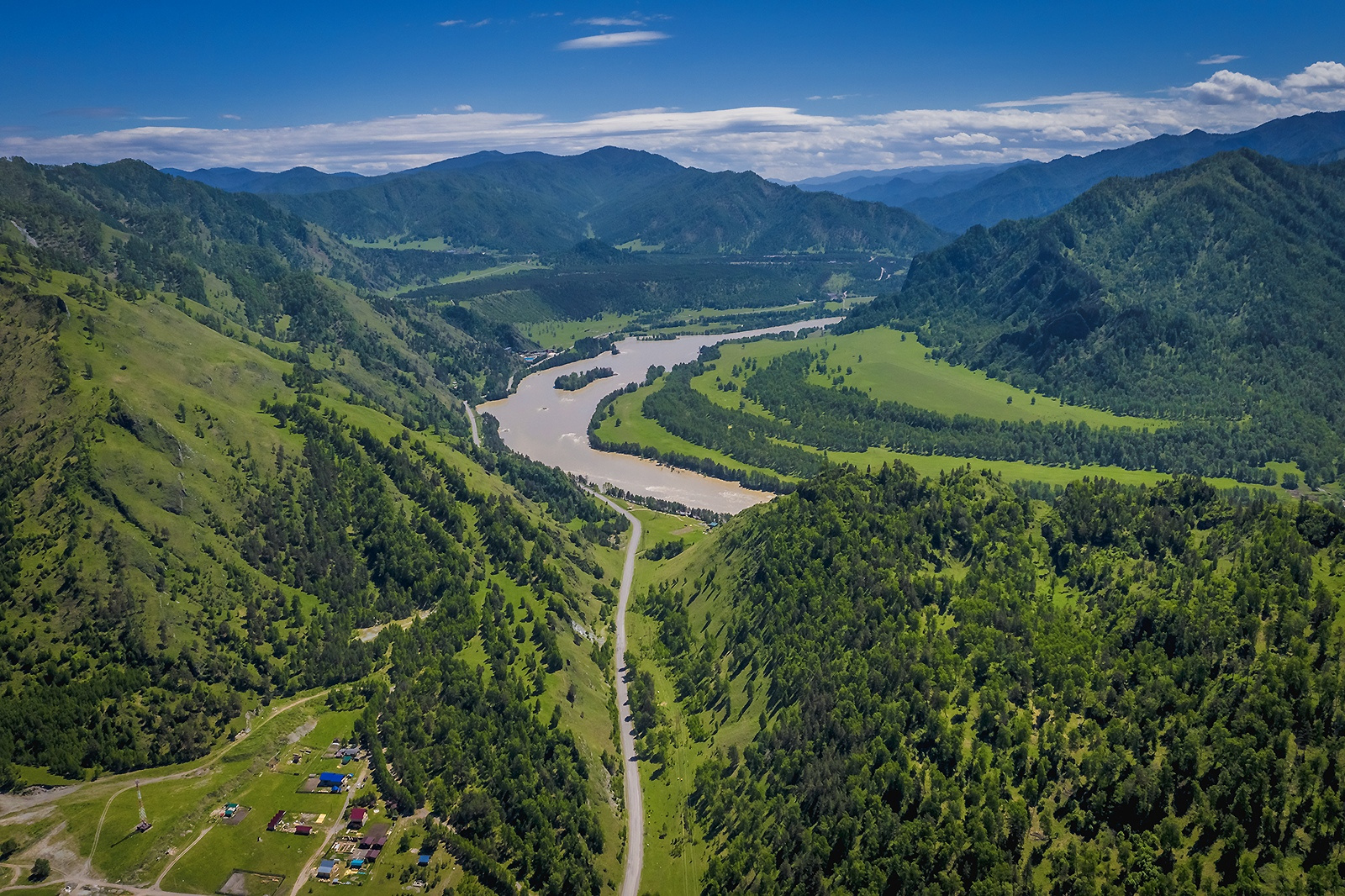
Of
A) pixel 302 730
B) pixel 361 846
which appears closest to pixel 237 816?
pixel 361 846

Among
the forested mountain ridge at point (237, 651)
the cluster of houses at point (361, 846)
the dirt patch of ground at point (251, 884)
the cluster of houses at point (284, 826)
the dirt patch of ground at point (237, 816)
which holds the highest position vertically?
the forested mountain ridge at point (237, 651)

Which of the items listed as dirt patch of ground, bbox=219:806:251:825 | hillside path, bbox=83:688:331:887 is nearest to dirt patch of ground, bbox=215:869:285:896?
hillside path, bbox=83:688:331:887

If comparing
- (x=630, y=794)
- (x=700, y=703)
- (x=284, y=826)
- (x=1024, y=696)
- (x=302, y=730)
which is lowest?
(x=630, y=794)

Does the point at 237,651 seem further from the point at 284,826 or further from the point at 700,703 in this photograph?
the point at 700,703

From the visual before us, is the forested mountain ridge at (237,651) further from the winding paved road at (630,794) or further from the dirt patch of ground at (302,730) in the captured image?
→ the dirt patch of ground at (302,730)

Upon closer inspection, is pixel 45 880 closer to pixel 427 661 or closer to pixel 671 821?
pixel 427 661

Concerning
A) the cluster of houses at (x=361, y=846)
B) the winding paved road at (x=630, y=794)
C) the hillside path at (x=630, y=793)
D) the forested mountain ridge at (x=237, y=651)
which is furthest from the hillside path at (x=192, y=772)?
the hillside path at (x=630, y=793)

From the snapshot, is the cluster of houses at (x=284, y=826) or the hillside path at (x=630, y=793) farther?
the hillside path at (x=630, y=793)

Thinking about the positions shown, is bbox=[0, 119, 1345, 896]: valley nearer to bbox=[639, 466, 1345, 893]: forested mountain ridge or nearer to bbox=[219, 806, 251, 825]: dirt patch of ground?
bbox=[219, 806, 251, 825]: dirt patch of ground
